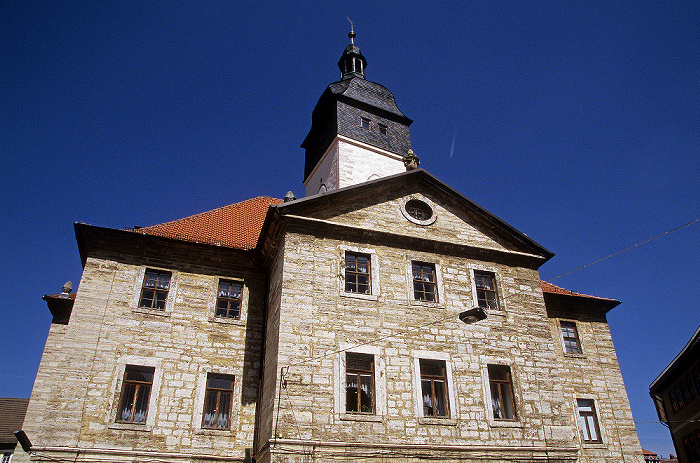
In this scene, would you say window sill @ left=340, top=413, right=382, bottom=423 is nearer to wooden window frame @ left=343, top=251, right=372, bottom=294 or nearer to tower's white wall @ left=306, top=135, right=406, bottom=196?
wooden window frame @ left=343, top=251, right=372, bottom=294

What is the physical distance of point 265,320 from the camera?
18.4 m

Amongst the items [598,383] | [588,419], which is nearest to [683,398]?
[598,383]

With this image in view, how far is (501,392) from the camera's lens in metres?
16.8

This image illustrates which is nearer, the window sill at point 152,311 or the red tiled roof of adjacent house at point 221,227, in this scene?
the window sill at point 152,311

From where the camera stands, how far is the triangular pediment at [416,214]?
17.8m

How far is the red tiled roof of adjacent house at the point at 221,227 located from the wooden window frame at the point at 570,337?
12594mm

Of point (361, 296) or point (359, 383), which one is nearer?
point (359, 383)

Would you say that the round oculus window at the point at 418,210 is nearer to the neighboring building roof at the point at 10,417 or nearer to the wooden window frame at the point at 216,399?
the wooden window frame at the point at 216,399

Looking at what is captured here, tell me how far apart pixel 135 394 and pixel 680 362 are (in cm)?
3043

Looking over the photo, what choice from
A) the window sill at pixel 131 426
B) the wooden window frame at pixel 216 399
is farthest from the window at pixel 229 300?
the window sill at pixel 131 426

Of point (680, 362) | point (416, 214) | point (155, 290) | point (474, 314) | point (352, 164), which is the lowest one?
point (474, 314)

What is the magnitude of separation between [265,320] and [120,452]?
5728 millimetres

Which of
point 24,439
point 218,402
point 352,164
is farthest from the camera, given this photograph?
point 352,164

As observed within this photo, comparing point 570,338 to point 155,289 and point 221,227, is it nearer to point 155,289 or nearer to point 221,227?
point 221,227
